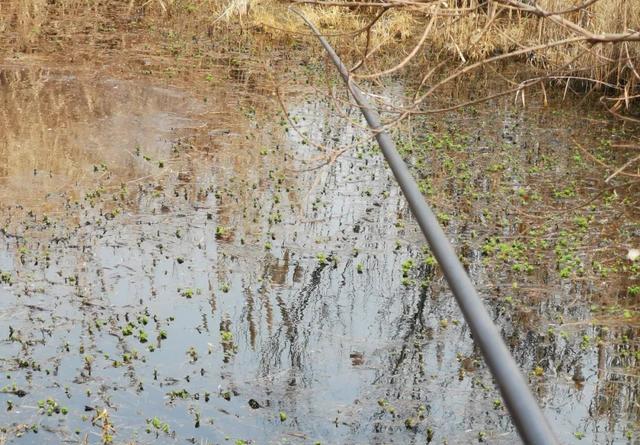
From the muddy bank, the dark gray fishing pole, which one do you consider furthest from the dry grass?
the dark gray fishing pole

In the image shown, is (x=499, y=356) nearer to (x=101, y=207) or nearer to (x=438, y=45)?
(x=101, y=207)

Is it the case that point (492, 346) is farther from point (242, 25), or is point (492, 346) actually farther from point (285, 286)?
point (242, 25)

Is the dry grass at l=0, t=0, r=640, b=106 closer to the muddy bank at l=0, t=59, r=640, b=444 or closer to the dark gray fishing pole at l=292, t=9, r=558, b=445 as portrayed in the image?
the muddy bank at l=0, t=59, r=640, b=444

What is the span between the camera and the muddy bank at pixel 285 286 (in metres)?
4.64

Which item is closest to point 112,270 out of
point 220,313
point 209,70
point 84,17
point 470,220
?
point 220,313

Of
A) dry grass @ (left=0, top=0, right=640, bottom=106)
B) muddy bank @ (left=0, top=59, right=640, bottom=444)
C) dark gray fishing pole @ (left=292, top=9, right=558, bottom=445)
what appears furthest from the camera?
dry grass @ (left=0, top=0, right=640, bottom=106)

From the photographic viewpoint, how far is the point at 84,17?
48.4 ft

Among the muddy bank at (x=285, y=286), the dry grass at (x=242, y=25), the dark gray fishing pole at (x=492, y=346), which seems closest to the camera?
Result: the dark gray fishing pole at (x=492, y=346)

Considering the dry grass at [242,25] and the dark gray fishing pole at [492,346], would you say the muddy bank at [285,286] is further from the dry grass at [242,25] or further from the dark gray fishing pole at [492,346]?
the dry grass at [242,25]

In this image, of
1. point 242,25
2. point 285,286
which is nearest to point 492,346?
point 285,286

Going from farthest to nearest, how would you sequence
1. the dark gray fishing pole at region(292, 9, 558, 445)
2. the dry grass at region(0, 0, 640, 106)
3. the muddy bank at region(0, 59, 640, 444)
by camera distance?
the dry grass at region(0, 0, 640, 106) → the muddy bank at region(0, 59, 640, 444) → the dark gray fishing pole at region(292, 9, 558, 445)

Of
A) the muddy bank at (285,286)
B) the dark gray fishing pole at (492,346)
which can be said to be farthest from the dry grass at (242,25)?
the dark gray fishing pole at (492,346)

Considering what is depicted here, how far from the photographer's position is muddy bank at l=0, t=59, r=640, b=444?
15.2ft

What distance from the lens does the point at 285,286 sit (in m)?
6.16
